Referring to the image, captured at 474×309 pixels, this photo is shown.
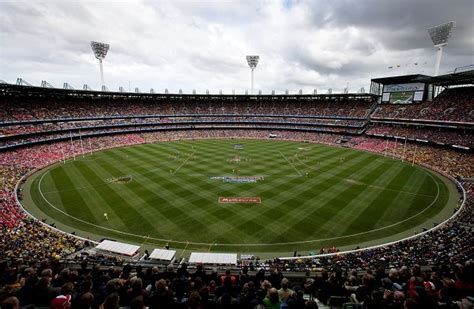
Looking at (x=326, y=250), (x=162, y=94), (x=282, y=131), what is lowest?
(x=326, y=250)

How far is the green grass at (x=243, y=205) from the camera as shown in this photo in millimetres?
26117

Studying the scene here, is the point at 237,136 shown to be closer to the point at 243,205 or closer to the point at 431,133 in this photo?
the point at 431,133

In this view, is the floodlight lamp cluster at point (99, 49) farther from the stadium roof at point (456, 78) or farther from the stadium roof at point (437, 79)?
the stadium roof at point (456, 78)

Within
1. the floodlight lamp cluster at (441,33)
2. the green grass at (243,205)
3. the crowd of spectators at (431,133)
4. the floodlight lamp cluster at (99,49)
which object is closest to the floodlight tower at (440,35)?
the floodlight lamp cluster at (441,33)

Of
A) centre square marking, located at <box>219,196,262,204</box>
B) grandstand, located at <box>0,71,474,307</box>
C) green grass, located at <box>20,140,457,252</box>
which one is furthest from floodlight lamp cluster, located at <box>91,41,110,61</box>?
centre square marking, located at <box>219,196,262,204</box>

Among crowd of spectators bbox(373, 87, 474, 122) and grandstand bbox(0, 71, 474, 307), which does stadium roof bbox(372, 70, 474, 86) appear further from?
crowd of spectators bbox(373, 87, 474, 122)

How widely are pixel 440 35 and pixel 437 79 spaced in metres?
15.3

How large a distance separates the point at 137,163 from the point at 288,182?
31.8m

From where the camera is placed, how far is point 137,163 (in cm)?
5272

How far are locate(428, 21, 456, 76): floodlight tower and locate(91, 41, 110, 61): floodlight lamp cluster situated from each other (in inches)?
3945

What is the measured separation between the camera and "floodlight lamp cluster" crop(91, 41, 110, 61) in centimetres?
8388

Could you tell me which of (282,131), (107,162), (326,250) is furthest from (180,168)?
(282,131)

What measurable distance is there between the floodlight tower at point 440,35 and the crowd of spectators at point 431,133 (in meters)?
19.6

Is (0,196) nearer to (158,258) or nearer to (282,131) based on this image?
(158,258)
